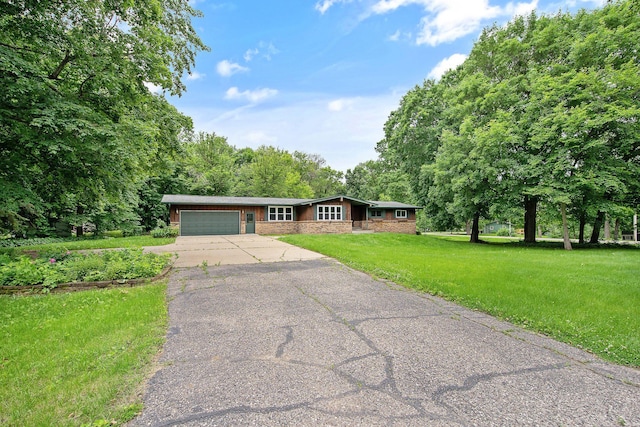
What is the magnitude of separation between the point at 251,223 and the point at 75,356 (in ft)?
65.5

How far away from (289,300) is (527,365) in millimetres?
3470

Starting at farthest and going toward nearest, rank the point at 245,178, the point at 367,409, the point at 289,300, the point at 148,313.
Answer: the point at 245,178 → the point at 289,300 → the point at 148,313 → the point at 367,409

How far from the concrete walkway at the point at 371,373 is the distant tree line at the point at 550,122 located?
1403 centimetres

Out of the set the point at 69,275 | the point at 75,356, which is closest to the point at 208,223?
the point at 69,275

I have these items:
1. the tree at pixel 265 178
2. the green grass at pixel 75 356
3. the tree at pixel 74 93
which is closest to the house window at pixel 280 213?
the tree at pixel 265 178

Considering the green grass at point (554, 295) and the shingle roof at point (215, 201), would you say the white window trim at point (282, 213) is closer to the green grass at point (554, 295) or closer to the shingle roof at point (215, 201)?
the shingle roof at point (215, 201)

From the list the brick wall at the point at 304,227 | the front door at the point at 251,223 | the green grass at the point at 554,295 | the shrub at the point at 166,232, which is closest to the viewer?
the green grass at the point at 554,295

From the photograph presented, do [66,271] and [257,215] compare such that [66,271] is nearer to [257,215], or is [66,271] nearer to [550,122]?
[257,215]

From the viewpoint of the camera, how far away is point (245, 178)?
35.2 meters

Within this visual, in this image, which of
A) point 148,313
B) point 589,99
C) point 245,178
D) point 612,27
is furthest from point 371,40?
point 245,178

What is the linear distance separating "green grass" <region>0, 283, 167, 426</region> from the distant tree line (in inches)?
658

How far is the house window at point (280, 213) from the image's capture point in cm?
2333

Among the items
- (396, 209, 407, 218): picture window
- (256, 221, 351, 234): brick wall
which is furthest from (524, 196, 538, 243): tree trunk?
(256, 221, 351, 234): brick wall

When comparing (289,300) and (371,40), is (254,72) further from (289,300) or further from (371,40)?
(289,300)
